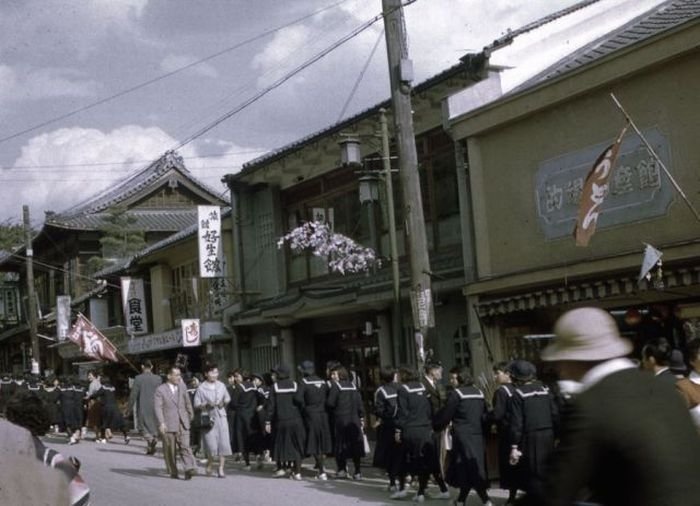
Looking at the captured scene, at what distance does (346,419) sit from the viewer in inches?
616

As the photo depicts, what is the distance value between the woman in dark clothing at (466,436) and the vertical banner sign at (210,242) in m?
14.2

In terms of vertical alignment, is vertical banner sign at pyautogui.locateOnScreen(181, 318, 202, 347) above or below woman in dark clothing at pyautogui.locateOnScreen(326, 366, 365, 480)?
above

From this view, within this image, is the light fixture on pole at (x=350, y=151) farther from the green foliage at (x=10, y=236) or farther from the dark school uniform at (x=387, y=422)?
the green foliage at (x=10, y=236)

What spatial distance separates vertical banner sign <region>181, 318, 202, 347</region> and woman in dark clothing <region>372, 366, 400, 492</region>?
508 inches

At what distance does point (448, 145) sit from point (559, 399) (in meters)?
8.15

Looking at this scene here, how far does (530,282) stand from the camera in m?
15.4

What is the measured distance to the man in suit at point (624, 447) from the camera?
11.2 ft

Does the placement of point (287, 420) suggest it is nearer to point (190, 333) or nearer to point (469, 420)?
point (469, 420)

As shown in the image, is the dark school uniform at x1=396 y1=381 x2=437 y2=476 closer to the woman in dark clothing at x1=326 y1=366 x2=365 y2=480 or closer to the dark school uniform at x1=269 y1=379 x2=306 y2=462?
the woman in dark clothing at x1=326 y1=366 x2=365 y2=480

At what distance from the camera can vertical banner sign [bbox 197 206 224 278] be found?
2522 centimetres

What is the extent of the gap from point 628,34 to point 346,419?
794 centimetres

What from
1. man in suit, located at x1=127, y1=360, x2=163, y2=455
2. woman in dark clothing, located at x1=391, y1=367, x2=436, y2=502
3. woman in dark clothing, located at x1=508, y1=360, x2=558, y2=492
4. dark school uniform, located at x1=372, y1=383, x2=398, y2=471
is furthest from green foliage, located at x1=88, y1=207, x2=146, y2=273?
woman in dark clothing, located at x1=508, y1=360, x2=558, y2=492

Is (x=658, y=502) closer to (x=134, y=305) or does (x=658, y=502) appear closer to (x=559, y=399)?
(x=559, y=399)

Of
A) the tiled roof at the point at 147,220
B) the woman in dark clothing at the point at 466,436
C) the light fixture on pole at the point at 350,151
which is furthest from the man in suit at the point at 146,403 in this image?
the tiled roof at the point at 147,220
